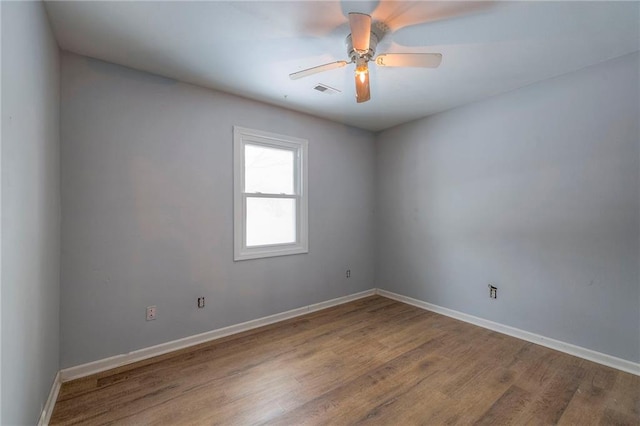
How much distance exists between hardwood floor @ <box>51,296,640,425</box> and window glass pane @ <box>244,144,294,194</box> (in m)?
1.64

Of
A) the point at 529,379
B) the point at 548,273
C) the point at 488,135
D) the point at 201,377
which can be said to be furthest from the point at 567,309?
the point at 201,377

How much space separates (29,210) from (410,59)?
2412mm

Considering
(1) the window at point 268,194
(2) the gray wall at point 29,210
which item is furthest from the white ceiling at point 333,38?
(1) the window at point 268,194

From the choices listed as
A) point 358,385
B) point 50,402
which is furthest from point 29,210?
point 358,385

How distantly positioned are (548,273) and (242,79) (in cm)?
349

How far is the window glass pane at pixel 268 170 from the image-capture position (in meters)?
3.12

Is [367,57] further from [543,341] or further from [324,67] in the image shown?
[543,341]

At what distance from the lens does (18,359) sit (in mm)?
1280

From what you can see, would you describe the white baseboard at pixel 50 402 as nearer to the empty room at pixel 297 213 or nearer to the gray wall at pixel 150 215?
the empty room at pixel 297 213

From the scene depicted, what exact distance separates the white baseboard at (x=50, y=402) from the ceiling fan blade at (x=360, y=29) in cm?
295

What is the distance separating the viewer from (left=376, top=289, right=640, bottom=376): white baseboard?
2.25 metres

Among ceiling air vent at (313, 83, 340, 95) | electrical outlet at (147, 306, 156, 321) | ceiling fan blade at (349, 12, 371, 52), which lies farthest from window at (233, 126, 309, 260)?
ceiling fan blade at (349, 12, 371, 52)

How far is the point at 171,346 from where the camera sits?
101 inches

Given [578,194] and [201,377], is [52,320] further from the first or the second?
[578,194]
